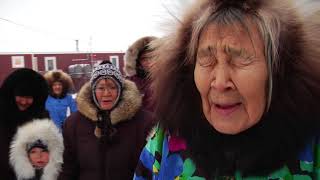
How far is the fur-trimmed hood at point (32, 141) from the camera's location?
2688 millimetres

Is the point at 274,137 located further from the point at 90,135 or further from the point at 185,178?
the point at 90,135

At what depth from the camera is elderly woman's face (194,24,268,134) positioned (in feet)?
3.23

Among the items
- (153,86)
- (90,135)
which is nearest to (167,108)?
(153,86)

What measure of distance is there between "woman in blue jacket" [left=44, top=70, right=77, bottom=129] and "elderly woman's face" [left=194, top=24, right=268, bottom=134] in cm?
420

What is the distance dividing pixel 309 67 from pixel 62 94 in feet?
14.9

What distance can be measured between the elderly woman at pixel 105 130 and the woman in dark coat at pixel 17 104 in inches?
23.3

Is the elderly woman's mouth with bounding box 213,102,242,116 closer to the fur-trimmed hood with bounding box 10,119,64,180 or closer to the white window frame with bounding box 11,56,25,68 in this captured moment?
the fur-trimmed hood with bounding box 10,119,64,180

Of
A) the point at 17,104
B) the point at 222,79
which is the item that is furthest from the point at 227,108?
the point at 17,104

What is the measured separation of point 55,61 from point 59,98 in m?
12.2

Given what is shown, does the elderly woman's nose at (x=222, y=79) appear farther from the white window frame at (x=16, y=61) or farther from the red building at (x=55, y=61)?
the white window frame at (x=16, y=61)

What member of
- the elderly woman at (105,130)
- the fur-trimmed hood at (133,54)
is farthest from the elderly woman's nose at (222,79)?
the fur-trimmed hood at (133,54)

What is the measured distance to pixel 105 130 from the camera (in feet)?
7.93

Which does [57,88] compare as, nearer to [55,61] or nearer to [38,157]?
[38,157]

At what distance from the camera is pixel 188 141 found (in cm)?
121
